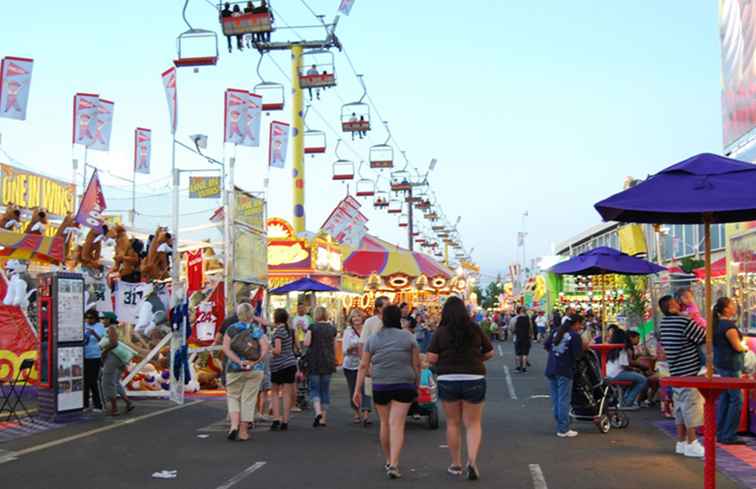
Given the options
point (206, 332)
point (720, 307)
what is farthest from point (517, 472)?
point (206, 332)

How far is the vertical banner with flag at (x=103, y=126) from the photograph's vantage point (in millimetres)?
21594

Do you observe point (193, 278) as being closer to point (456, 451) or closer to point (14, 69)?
point (14, 69)

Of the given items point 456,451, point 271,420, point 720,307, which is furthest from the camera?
point 271,420

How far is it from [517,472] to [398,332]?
5.87ft

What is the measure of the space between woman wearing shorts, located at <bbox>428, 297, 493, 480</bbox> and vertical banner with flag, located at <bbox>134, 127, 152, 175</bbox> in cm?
2237

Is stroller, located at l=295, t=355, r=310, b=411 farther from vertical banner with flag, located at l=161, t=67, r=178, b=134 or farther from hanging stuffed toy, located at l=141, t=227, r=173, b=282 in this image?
vertical banner with flag, located at l=161, t=67, r=178, b=134

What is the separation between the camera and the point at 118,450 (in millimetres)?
10789

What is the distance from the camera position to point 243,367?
11.6m

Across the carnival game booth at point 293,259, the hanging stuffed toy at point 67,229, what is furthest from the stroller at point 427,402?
the carnival game booth at point 293,259

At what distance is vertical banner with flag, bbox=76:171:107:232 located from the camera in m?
18.2

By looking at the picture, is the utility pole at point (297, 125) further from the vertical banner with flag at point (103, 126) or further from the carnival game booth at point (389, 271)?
the vertical banner with flag at point (103, 126)

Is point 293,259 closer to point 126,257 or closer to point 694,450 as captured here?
point 126,257

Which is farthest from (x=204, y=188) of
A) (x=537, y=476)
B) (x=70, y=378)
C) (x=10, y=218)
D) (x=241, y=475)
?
(x=537, y=476)

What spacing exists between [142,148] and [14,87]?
1192cm
